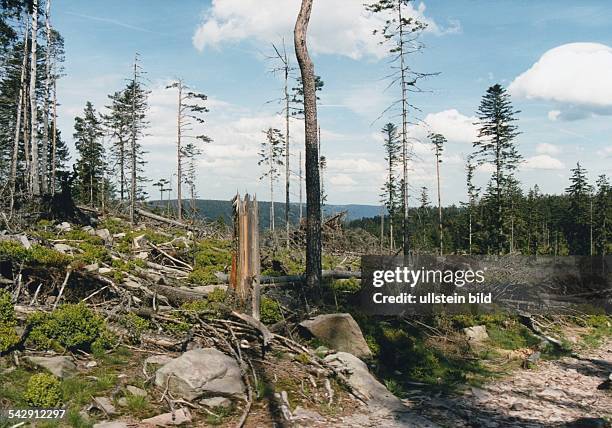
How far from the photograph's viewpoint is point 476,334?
1354 cm

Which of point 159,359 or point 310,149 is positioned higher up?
point 310,149

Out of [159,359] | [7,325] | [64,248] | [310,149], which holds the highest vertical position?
[310,149]

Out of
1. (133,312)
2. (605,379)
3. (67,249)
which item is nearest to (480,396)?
(605,379)

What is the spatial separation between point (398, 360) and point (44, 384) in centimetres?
728

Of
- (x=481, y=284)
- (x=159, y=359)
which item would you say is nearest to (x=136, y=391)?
(x=159, y=359)

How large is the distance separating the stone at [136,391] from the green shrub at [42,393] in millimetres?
902

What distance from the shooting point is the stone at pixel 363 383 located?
25.7 feet

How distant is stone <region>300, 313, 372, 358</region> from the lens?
33.2 feet

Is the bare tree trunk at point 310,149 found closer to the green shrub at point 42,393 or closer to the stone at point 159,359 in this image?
the stone at point 159,359

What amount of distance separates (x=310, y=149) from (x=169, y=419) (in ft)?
23.7

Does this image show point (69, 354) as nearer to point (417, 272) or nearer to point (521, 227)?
point (417, 272)

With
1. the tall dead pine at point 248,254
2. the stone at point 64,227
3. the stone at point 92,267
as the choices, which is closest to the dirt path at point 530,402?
the tall dead pine at point 248,254

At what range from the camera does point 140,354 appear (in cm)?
842

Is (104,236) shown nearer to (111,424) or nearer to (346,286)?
(346,286)
